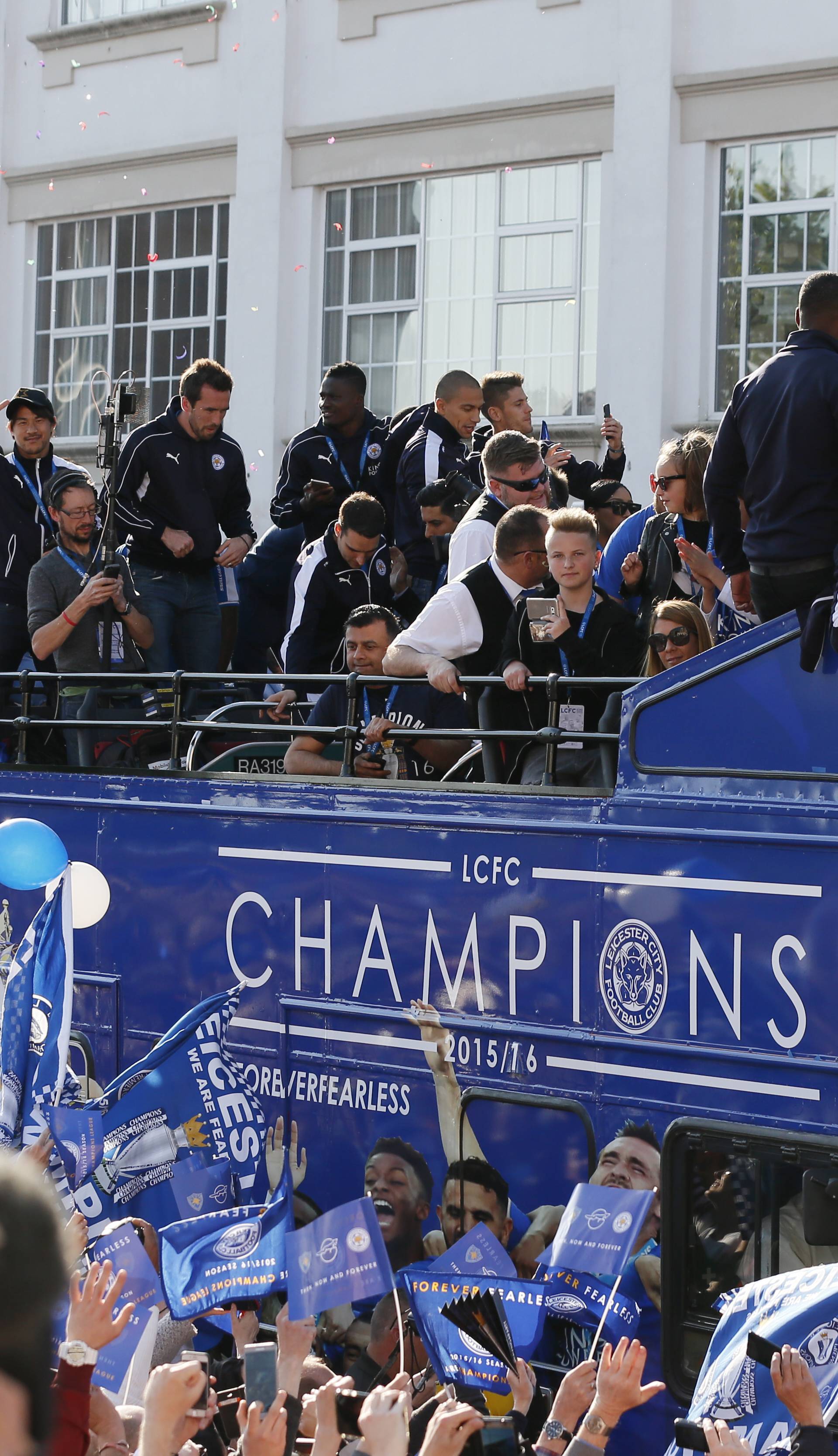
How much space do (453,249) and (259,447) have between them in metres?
2.26

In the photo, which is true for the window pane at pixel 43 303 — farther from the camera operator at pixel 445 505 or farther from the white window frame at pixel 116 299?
the camera operator at pixel 445 505

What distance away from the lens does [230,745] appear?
753 centimetres

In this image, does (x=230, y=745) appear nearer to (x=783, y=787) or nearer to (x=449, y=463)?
(x=449, y=463)

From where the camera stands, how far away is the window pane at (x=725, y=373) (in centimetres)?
1273

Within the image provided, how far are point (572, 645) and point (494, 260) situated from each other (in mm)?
8843

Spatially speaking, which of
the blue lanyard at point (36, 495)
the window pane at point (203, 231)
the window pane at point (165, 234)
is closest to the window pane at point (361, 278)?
the window pane at point (203, 231)

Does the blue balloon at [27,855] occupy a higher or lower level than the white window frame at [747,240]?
lower

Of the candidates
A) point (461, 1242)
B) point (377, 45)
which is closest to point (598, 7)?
point (377, 45)

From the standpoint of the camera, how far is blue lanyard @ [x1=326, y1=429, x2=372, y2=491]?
8398 millimetres

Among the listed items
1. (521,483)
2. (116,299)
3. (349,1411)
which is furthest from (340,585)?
(116,299)

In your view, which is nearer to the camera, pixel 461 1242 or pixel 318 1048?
pixel 461 1242

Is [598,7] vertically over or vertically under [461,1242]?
over

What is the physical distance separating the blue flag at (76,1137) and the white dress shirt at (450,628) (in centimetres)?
A: 190

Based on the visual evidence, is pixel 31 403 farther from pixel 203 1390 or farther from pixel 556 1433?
pixel 203 1390
